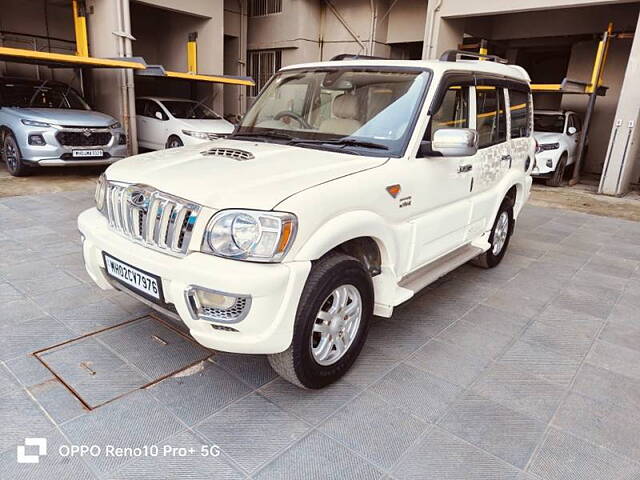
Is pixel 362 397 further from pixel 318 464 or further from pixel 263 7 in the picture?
pixel 263 7

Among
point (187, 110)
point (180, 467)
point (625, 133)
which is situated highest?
point (625, 133)

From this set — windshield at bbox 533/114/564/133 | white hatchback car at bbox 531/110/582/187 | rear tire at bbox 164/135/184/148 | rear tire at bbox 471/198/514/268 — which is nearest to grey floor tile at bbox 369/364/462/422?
rear tire at bbox 471/198/514/268

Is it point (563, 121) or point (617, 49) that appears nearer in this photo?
point (563, 121)

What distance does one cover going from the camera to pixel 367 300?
271 centimetres

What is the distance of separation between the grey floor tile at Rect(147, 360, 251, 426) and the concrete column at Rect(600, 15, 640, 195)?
Result: 10379 mm

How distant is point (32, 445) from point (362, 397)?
63.8 inches

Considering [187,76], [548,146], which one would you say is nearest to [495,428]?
[548,146]

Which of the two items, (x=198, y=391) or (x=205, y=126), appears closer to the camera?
(x=198, y=391)

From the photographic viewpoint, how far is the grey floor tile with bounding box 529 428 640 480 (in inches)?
83.2

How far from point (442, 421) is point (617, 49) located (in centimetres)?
1371

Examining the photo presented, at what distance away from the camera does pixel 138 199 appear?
245 centimetres

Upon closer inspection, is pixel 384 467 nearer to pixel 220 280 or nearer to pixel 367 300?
pixel 367 300

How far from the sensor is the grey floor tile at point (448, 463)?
207 centimetres

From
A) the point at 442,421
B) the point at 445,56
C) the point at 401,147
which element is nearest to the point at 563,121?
the point at 445,56
